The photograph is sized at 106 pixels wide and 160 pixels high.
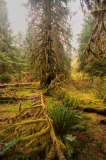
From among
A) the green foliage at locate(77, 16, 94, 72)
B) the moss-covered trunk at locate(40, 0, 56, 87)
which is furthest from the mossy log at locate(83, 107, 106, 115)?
the green foliage at locate(77, 16, 94, 72)

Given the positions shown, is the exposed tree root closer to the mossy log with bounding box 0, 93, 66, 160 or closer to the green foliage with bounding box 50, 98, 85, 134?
the green foliage with bounding box 50, 98, 85, 134

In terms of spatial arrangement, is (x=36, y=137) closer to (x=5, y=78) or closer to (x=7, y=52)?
(x=5, y=78)

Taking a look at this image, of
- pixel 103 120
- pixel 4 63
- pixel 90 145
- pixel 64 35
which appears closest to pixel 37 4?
pixel 64 35

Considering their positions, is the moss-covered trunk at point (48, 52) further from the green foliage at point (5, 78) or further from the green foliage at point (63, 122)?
the green foliage at point (63, 122)

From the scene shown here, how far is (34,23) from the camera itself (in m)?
12.1

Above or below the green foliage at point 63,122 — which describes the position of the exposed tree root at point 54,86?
above

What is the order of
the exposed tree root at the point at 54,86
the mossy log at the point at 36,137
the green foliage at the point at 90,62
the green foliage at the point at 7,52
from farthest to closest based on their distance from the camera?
the green foliage at the point at 7,52
the green foliage at the point at 90,62
the exposed tree root at the point at 54,86
the mossy log at the point at 36,137

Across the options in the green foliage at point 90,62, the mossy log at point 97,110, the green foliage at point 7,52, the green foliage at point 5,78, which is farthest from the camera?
the green foliage at point 7,52

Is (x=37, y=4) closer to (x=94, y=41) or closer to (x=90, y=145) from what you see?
(x=94, y=41)

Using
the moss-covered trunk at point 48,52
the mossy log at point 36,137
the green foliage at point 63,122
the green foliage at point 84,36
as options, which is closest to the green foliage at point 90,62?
the green foliage at point 84,36

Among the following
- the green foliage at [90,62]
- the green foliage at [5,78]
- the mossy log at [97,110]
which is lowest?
the mossy log at [97,110]

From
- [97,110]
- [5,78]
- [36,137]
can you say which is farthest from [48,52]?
[36,137]

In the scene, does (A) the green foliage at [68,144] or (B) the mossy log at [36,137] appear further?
(A) the green foliage at [68,144]

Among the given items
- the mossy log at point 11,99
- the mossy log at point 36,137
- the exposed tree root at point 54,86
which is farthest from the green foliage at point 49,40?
the mossy log at point 36,137
